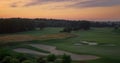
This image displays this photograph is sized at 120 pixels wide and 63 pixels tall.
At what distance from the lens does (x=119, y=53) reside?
21406 millimetres

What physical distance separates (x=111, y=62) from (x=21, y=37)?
1010 centimetres

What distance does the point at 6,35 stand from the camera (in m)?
24.3

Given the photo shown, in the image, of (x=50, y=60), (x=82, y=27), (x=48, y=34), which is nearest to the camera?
(x=50, y=60)

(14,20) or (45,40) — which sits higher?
(14,20)

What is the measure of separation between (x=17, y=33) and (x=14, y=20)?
10.7ft

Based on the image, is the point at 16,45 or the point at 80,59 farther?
the point at 16,45

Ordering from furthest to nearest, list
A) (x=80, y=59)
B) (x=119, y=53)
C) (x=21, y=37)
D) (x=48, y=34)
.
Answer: (x=48, y=34) → (x=21, y=37) → (x=119, y=53) → (x=80, y=59)

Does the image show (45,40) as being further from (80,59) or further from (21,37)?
(80,59)

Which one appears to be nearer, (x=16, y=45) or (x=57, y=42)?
(x=16, y=45)

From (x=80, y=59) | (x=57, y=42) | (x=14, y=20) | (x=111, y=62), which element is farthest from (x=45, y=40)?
(x=111, y=62)

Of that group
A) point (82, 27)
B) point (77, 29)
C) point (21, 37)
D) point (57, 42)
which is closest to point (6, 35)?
point (21, 37)

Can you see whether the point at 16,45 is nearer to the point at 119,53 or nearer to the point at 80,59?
the point at 80,59

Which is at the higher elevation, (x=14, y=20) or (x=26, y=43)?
(x=14, y=20)

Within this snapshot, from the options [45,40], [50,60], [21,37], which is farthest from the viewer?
[45,40]
